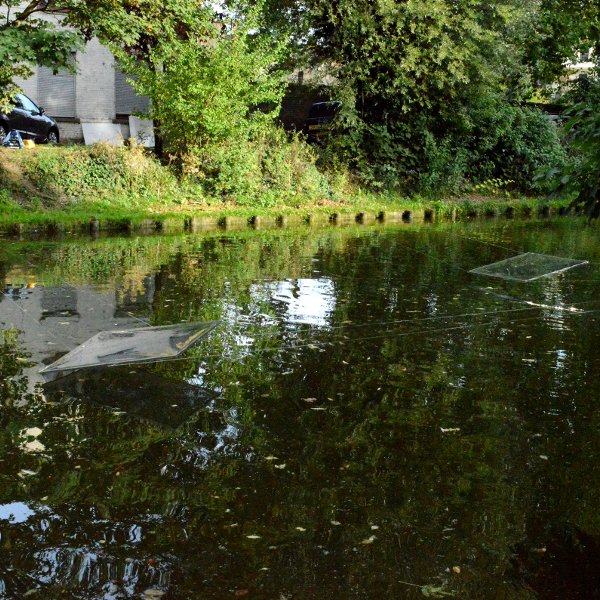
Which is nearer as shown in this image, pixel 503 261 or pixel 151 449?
pixel 151 449

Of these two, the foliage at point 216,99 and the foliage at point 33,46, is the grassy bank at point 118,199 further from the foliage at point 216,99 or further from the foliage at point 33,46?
the foliage at point 33,46

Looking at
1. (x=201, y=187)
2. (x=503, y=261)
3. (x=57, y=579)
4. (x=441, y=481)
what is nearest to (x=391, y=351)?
(x=441, y=481)

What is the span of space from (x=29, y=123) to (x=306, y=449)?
70.9 feet

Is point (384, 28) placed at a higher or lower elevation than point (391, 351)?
higher

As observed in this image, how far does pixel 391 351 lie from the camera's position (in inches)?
299

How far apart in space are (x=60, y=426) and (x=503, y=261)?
29.5ft

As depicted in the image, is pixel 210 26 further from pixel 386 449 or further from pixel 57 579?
pixel 57 579

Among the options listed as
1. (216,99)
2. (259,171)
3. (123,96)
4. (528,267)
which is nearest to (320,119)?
(259,171)

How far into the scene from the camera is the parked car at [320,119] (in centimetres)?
2294

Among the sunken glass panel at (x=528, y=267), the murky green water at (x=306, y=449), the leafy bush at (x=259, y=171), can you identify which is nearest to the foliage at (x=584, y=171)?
the murky green water at (x=306, y=449)

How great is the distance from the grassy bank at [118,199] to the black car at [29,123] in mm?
6168

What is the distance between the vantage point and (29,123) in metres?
24.2

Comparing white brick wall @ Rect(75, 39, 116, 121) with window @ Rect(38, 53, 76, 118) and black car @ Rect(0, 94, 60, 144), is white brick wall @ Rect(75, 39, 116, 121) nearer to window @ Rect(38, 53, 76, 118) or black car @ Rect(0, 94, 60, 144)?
window @ Rect(38, 53, 76, 118)

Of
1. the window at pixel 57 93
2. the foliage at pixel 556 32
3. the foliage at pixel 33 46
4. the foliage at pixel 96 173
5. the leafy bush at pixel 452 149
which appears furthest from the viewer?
the window at pixel 57 93
